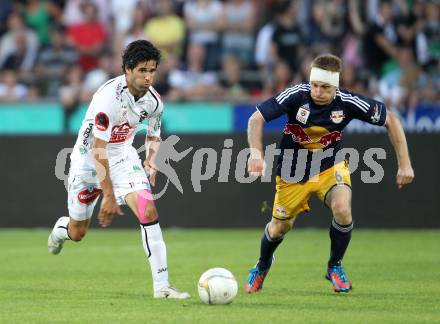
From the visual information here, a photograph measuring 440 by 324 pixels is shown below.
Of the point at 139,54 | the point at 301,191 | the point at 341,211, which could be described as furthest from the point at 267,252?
the point at 139,54

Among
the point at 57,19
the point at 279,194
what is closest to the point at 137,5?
the point at 57,19

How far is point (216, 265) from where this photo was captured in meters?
12.7

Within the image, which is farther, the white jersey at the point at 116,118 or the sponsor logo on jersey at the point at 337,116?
the sponsor logo on jersey at the point at 337,116

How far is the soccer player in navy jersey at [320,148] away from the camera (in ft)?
31.6

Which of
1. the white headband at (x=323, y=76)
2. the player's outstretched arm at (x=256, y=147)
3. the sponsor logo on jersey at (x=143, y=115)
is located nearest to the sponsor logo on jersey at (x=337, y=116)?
the white headband at (x=323, y=76)

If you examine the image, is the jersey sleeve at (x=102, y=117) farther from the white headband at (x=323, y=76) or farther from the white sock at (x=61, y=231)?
the white sock at (x=61, y=231)

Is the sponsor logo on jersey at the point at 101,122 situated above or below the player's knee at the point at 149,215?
above

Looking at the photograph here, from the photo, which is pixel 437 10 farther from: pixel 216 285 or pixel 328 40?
pixel 216 285

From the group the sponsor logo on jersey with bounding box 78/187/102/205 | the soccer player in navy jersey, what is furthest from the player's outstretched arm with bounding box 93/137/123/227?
the soccer player in navy jersey

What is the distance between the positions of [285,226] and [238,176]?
7.25 m

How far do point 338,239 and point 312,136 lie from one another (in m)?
0.98

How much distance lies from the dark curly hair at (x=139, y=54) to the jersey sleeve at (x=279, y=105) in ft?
3.43

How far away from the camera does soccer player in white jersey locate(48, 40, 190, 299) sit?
926 centimetres

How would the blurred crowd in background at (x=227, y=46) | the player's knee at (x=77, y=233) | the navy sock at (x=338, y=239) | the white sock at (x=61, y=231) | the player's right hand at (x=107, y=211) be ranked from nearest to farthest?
the player's right hand at (x=107, y=211) → the navy sock at (x=338, y=239) → the player's knee at (x=77, y=233) → the white sock at (x=61, y=231) → the blurred crowd in background at (x=227, y=46)
